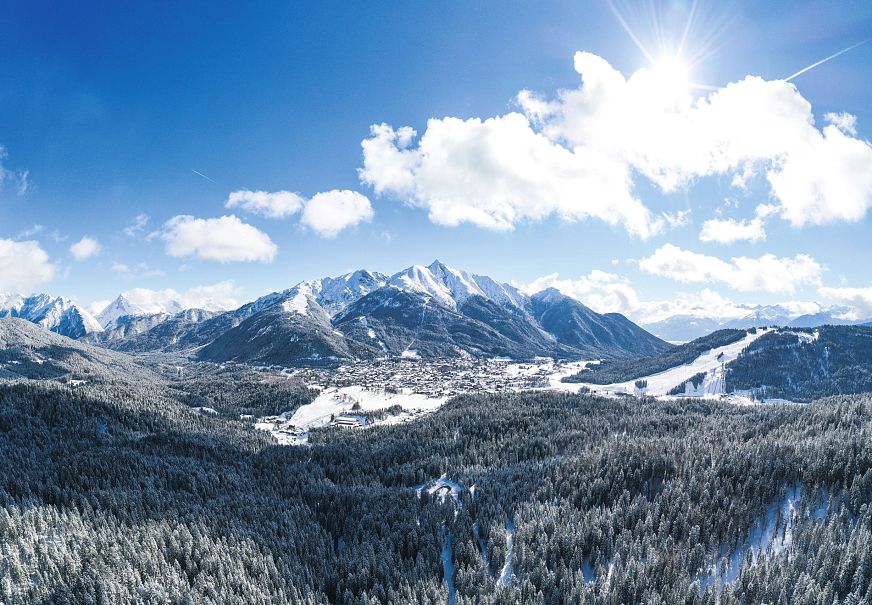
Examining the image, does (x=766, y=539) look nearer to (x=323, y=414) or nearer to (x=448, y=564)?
(x=448, y=564)

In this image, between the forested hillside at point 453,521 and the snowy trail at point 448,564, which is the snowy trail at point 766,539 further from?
the snowy trail at point 448,564

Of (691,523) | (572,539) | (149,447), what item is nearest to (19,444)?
(149,447)

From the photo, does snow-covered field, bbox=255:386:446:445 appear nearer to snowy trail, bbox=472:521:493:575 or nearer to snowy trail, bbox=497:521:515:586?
snowy trail, bbox=472:521:493:575

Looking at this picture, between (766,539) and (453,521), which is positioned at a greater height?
(766,539)

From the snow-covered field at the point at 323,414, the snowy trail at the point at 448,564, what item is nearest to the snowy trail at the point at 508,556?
the snowy trail at the point at 448,564

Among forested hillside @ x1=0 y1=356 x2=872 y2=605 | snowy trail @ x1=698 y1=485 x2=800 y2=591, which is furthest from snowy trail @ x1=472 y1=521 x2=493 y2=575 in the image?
snowy trail @ x1=698 y1=485 x2=800 y2=591

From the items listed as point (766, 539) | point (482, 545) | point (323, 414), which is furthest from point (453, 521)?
point (323, 414)

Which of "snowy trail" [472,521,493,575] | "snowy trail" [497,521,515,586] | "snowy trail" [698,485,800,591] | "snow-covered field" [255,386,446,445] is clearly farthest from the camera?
"snow-covered field" [255,386,446,445]

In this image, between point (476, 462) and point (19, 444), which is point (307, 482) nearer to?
point (476, 462)
